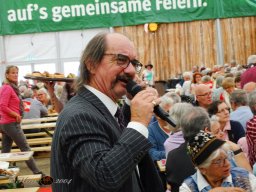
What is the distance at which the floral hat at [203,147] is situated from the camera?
2.78m

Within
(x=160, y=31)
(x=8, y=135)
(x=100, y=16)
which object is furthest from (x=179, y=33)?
(x=8, y=135)

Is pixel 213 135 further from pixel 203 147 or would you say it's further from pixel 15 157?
pixel 15 157

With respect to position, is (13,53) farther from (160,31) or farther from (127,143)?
(127,143)

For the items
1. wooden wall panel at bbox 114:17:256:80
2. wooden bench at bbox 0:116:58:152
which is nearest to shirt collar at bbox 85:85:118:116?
wooden bench at bbox 0:116:58:152

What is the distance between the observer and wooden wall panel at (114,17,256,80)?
58.2 feet

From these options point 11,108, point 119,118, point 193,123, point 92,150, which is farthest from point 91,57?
point 11,108

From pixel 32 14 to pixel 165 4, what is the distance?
179 inches

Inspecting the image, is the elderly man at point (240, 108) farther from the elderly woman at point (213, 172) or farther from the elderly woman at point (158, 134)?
the elderly woman at point (213, 172)

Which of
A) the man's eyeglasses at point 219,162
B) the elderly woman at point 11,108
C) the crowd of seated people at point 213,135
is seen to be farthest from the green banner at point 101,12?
the man's eyeglasses at point 219,162

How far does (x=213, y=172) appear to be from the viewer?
277cm

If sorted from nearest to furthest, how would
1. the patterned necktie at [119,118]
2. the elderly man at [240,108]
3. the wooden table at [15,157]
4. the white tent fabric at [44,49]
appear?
the patterned necktie at [119,118] → the elderly man at [240,108] → the wooden table at [15,157] → the white tent fabric at [44,49]

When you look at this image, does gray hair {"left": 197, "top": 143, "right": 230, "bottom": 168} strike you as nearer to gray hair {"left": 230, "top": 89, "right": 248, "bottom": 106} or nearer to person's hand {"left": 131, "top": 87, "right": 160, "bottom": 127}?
person's hand {"left": 131, "top": 87, "right": 160, "bottom": 127}

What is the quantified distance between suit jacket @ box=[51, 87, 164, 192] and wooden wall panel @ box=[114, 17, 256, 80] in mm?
15995

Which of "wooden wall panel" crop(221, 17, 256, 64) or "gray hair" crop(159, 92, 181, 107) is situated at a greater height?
"wooden wall panel" crop(221, 17, 256, 64)
